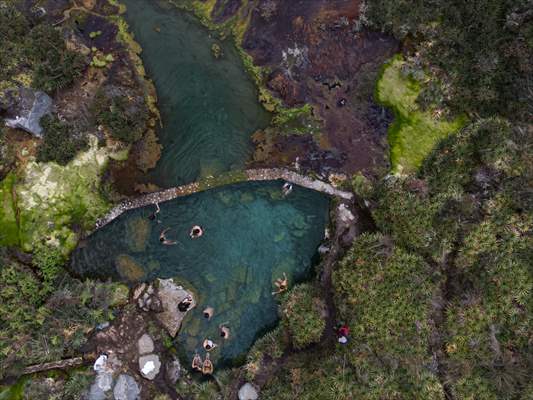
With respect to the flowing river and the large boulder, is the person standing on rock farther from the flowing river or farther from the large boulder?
the large boulder

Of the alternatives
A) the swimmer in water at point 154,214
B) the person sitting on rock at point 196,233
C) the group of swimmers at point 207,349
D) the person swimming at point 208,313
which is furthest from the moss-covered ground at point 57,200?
the group of swimmers at point 207,349

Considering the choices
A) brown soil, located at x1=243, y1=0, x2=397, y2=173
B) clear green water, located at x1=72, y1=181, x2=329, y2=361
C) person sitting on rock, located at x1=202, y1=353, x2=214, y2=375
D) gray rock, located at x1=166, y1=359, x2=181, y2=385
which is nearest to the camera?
gray rock, located at x1=166, y1=359, x2=181, y2=385

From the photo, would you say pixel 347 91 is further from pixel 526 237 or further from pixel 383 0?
pixel 526 237

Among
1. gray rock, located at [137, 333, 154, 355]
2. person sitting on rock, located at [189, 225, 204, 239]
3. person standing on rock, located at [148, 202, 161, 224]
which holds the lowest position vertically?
gray rock, located at [137, 333, 154, 355]

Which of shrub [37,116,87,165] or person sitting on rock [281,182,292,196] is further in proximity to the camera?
person sitting on rock [281,182,292,196]

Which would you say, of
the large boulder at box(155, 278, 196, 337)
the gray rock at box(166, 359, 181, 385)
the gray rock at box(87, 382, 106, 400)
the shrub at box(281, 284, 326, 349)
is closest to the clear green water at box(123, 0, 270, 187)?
the large boulder at box(155, 278, 196, 337)

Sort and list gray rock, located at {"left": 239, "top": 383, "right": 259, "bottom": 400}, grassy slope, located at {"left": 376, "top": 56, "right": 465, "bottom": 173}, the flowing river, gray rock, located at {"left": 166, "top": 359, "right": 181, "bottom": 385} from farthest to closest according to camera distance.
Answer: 1. grassy slope, located at {"left": 376, "top": 56, "right": 465, "bottom": 173}
2. the flowing river
3. gray rock, located at {"left": 166, "top": 359, "right": 181, "bottom": 385}
4. gray rock, located at {"left": 239, "top": 383, "right": 259, "bottom": 400}

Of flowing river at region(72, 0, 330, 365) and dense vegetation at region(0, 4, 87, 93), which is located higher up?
dense vegetation at region(0, 4, 87, 93)

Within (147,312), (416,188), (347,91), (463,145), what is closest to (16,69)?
(147,312)
